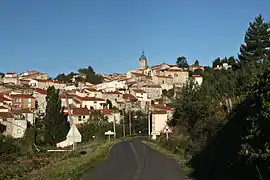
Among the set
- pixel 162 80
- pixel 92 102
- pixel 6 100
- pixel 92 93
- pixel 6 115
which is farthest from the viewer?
pixel 162 80

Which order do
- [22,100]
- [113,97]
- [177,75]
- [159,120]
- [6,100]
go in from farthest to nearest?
[177,75] < [113,97] < [22,100] < [6,100] < [159,120]

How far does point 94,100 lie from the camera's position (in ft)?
289

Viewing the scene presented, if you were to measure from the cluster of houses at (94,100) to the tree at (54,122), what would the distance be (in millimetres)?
2441

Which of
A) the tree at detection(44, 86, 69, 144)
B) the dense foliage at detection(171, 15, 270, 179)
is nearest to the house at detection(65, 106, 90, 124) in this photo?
the tree at detection(44, 86, 69, 144)

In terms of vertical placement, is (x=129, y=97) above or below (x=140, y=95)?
below

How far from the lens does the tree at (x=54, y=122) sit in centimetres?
5347

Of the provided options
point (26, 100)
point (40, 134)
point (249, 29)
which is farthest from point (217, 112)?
point (26, 100)

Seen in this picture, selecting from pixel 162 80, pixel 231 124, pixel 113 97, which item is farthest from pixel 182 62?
pixel 231 124

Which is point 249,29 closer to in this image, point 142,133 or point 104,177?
point 142,133

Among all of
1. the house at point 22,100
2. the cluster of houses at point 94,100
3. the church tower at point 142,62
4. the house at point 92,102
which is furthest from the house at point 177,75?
the house at point 22,100

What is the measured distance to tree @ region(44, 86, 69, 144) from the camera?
53.5 m

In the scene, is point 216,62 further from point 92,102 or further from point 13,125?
point 13,125

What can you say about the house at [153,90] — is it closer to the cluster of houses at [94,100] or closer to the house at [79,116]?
the cluster of houses at [94,100]

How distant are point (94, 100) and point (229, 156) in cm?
7910
